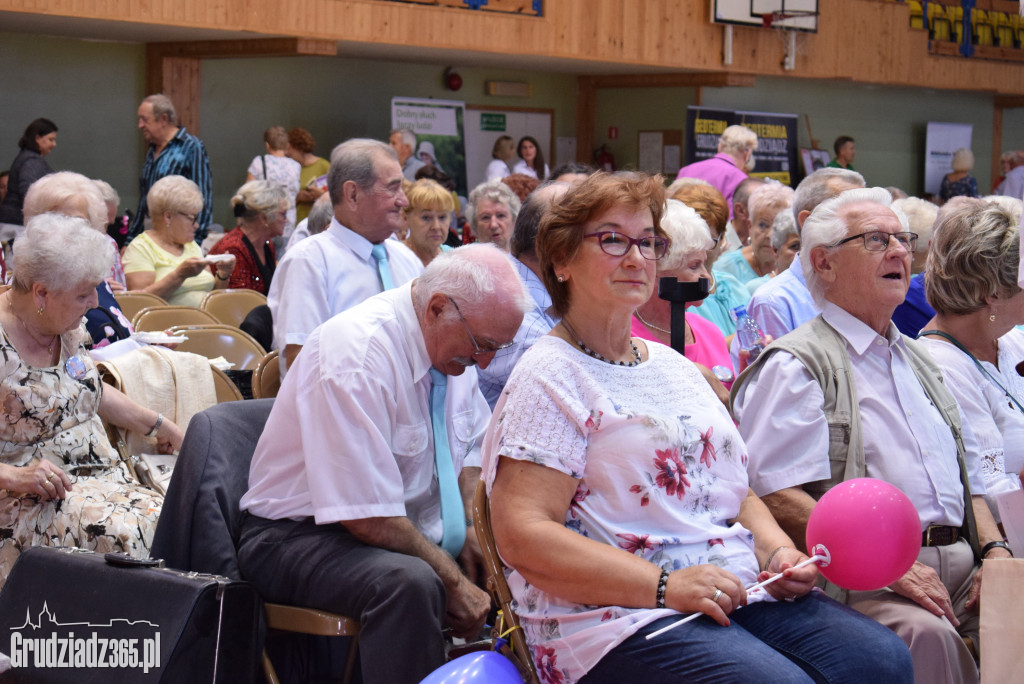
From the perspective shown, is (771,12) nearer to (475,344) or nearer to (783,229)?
(783,229)

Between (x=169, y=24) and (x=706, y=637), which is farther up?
(x=169, y=24)

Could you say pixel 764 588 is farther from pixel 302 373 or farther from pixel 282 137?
pixel 282 137

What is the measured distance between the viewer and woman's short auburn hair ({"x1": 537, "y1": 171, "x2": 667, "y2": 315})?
2326 millimetres

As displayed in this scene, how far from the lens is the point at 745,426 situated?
2.75m

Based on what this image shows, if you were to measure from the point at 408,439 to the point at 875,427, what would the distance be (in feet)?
3.58

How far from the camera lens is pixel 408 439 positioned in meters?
2.82

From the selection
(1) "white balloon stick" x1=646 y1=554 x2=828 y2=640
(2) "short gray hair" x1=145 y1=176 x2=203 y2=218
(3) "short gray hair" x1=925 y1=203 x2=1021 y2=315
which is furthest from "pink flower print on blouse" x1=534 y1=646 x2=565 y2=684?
(2) "short gray hair" x1=145 y1=176 x2=203 y2=218

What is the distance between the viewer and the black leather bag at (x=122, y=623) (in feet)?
8.19

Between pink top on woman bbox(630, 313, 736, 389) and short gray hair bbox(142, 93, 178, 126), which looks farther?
short gray hair bbox(142, 93, 178, 126)

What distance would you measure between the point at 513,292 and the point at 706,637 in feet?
3.48

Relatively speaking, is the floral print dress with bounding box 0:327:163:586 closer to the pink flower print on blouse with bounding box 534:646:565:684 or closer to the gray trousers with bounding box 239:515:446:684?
the gray trousers with bounding box 239:515:446:684

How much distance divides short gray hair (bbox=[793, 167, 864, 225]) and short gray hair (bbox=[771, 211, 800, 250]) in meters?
0.07

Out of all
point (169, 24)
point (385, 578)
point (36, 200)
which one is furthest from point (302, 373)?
point (169, 24)

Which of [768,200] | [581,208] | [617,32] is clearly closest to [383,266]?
[768,200]
